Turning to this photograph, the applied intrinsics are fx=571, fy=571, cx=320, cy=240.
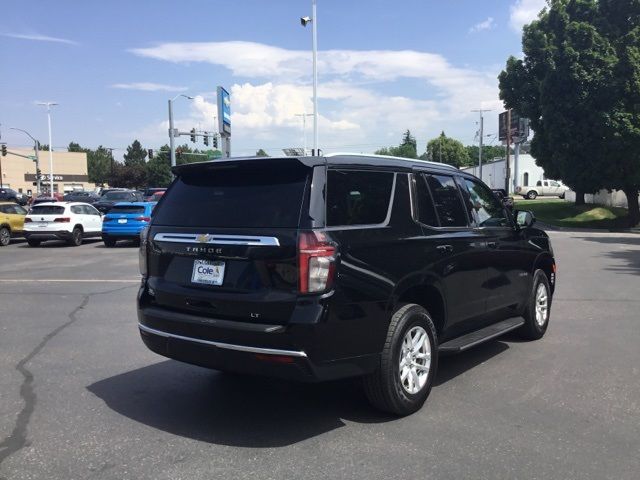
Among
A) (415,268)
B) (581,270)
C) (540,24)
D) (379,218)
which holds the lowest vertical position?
(581,270)

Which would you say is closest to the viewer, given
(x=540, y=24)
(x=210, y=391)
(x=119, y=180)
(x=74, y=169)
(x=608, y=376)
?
(x=210, y=391)

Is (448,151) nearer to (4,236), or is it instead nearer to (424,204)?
(4,236)

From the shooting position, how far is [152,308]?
449 cm

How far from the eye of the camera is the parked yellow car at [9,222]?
20069mm

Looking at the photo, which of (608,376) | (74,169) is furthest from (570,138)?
(74,169)

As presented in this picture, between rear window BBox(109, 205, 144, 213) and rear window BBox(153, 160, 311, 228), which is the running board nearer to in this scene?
rear window BBox(153, 160, 311, 228)

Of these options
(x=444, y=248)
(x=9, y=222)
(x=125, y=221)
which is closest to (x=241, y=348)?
(x=444, y=248)

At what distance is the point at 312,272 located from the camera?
3.74m

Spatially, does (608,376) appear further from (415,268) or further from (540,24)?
(540,24)

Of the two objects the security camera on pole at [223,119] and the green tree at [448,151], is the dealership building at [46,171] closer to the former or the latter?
the green tree at [448,151]

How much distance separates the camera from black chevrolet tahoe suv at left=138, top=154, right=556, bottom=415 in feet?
12.4

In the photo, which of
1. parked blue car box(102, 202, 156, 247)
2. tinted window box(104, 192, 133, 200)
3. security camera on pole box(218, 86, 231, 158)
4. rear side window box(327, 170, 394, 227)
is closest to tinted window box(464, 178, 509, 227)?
rear side window box(327, 170, 394, 227)

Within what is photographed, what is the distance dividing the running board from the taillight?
1.51 metres

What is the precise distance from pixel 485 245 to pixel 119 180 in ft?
380
